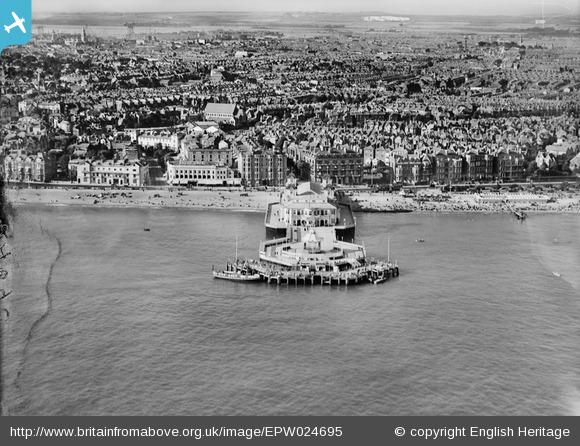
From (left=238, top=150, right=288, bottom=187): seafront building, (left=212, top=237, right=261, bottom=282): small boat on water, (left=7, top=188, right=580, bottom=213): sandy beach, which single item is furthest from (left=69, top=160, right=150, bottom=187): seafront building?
(left=212, top=237, right=261, bottom=282): small boat on water

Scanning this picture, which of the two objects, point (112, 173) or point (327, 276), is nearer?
point (327, 276)

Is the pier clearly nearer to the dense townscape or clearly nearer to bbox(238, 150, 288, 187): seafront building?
the dense townscape

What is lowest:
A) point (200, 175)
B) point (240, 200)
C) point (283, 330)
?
point (283, 330)

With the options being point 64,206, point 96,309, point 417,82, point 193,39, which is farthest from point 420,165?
point 96,309

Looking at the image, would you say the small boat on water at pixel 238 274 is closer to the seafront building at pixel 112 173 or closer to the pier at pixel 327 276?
the pier at pixel 327 276

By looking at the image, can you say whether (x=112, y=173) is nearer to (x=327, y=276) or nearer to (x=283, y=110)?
(x=283, y=110)

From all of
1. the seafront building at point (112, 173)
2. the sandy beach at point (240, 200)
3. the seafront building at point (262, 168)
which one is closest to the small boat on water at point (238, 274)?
the sandy beach at point (240, 200)

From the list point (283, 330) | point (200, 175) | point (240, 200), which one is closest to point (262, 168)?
point (200, 175)
